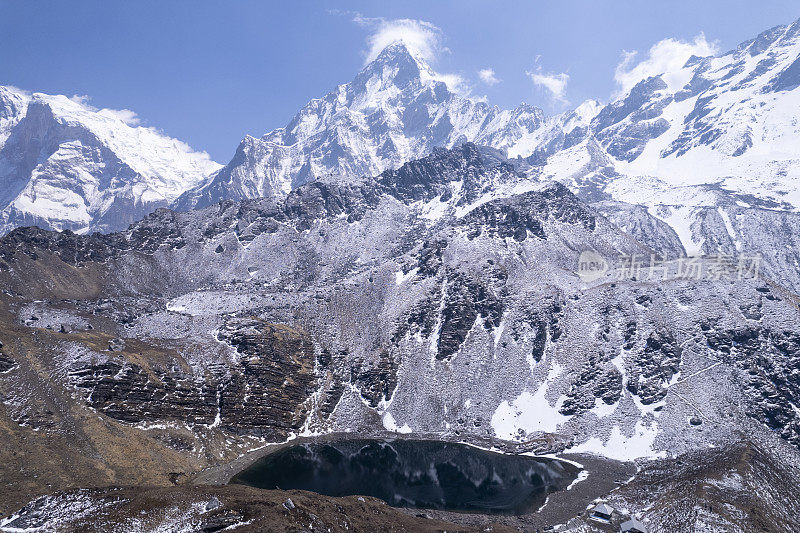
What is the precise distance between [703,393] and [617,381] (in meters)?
19.8

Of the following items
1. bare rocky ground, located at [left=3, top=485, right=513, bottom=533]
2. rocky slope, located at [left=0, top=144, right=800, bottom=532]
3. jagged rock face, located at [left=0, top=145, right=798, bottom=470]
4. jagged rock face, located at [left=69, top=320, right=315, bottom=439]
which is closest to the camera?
bare rocky ground, located at [left=3, top=485, right=513, bottom=533]

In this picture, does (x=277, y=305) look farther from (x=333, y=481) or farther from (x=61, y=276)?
(x=333, y=481)

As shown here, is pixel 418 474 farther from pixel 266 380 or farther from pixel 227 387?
pixel 227 387

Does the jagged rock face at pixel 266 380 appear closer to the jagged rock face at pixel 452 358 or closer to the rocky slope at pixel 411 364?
the jagged rock face at pixel 452 358

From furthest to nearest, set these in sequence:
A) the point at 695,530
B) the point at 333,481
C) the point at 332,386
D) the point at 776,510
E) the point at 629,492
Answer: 1. the point at 332,386
2. the point at 333,481
3. the point at 629,492
4. the point at 776,510
5. the point at 695,530

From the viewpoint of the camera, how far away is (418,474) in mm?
107062

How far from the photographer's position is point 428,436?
13138cm

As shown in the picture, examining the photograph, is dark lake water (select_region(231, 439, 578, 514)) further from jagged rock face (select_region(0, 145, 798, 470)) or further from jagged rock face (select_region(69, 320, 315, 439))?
jagged rock face (select_region(69, 320, 315, 439))

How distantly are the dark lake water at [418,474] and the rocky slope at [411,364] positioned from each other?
9312mm

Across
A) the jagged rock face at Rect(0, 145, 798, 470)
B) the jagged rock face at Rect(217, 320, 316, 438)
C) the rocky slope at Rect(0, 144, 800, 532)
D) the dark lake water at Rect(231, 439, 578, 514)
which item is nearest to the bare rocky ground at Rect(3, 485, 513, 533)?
the rocky slope at Rect(0, 144, 800, 532)

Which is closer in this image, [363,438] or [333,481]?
[333,481]

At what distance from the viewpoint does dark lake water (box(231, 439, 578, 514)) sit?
94250mm

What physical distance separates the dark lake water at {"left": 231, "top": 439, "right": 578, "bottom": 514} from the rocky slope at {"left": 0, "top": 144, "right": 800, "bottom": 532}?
9.31 metres

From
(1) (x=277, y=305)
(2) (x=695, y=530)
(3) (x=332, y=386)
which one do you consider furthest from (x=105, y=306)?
(2) (x=695, y=530)
